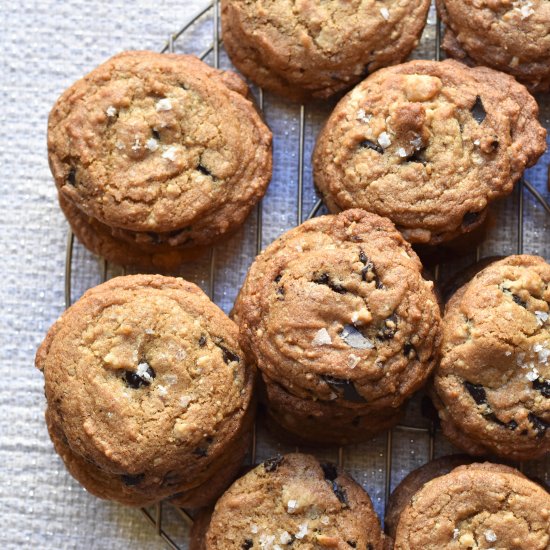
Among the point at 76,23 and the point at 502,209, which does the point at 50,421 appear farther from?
the point at 502,209

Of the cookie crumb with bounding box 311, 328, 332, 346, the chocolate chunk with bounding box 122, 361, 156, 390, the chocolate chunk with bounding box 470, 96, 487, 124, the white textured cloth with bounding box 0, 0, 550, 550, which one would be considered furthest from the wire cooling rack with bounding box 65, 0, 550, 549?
the cookie crumb with bounding box 311, 328, 332, 346

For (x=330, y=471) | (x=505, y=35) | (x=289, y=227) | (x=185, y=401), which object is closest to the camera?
(x=185, y=401)

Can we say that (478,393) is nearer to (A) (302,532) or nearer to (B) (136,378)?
(A) (302,532)

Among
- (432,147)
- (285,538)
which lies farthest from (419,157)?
(285,538)

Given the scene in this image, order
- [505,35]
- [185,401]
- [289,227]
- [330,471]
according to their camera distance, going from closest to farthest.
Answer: [185,401] < [330,471] < [505,35] < [289,227]

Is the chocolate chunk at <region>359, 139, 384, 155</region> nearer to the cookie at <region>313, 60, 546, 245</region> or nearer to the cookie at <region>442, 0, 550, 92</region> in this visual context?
the cookie at <region>313, 60, 546, 245</region>

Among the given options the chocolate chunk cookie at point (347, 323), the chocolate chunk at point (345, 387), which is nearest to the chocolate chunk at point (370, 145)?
the chocolate chunk cookie at point (347, 323)

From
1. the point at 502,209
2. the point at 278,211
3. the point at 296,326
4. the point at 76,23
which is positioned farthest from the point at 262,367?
the point at 76,23
